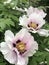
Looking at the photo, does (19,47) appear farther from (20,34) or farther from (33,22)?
(33,22)

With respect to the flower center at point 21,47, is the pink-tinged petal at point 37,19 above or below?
above

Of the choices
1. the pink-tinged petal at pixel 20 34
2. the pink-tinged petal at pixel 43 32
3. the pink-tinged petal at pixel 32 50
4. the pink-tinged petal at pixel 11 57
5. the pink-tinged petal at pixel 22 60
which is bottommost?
the pink-tinged petal at pixel 22 60

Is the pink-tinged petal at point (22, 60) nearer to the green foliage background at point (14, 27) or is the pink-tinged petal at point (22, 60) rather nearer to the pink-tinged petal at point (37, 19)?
the green foliage background at point (14, 27)

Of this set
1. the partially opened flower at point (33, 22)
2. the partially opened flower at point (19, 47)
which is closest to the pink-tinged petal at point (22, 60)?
the partially opened flower at point (19, 47)

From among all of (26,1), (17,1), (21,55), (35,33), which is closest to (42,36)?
(35,33)

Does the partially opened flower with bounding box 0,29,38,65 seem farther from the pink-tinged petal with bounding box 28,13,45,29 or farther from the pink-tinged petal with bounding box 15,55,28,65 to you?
the pink-tinged petal with bounding box 28,13,45,29

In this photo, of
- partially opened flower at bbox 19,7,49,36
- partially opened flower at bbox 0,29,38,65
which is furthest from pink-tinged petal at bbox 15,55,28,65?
partially opened flower at bbox 19,7,49,36

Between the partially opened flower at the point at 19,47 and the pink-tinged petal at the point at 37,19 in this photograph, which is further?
the pink-tinged petal at the point at 37,19

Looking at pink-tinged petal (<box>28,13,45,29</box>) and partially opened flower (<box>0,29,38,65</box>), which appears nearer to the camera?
partially opened flower (<box>0,29,38,65</box>)

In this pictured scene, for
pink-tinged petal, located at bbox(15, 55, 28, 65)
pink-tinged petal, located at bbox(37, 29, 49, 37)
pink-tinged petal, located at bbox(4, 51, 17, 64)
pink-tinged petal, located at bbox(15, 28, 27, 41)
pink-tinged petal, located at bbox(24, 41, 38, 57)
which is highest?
pink-tinged petal, located at bbox(15, 28, 27, 41)
